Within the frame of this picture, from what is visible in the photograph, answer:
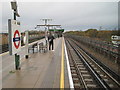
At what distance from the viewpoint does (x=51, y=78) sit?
19.0 feet

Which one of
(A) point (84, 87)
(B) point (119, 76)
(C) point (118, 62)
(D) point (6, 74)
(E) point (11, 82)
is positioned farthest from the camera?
(C) point (118, 62)

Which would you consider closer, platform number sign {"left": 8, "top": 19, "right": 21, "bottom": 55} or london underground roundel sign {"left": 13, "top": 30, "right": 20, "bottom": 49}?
platform number sign {"left": 8, "top": 19, "right": 21, "bottom": 55}

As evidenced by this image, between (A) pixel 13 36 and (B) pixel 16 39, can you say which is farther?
(B) pixel 16 39

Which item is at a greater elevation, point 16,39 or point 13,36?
point 13,36

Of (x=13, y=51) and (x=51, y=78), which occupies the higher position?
(x=13, y=51)

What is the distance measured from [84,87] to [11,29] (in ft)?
14.1

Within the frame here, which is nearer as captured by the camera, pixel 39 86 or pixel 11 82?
pixel 39 86

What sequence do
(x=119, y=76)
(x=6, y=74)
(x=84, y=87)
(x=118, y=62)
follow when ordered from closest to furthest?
(x=6, y=74)
(x=84, y=87)
(x=119, y=76)
(x=118, y=62)

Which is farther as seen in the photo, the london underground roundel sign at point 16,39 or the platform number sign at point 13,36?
the london underground roundel sign at point 16,39

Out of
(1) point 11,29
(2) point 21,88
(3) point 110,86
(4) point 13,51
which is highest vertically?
(1) point 11,29

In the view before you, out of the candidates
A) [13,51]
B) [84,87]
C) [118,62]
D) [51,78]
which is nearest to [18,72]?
[13,51]

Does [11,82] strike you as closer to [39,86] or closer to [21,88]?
[21,88]

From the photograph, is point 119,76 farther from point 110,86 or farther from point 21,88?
point 21,88

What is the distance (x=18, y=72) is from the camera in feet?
21.6
